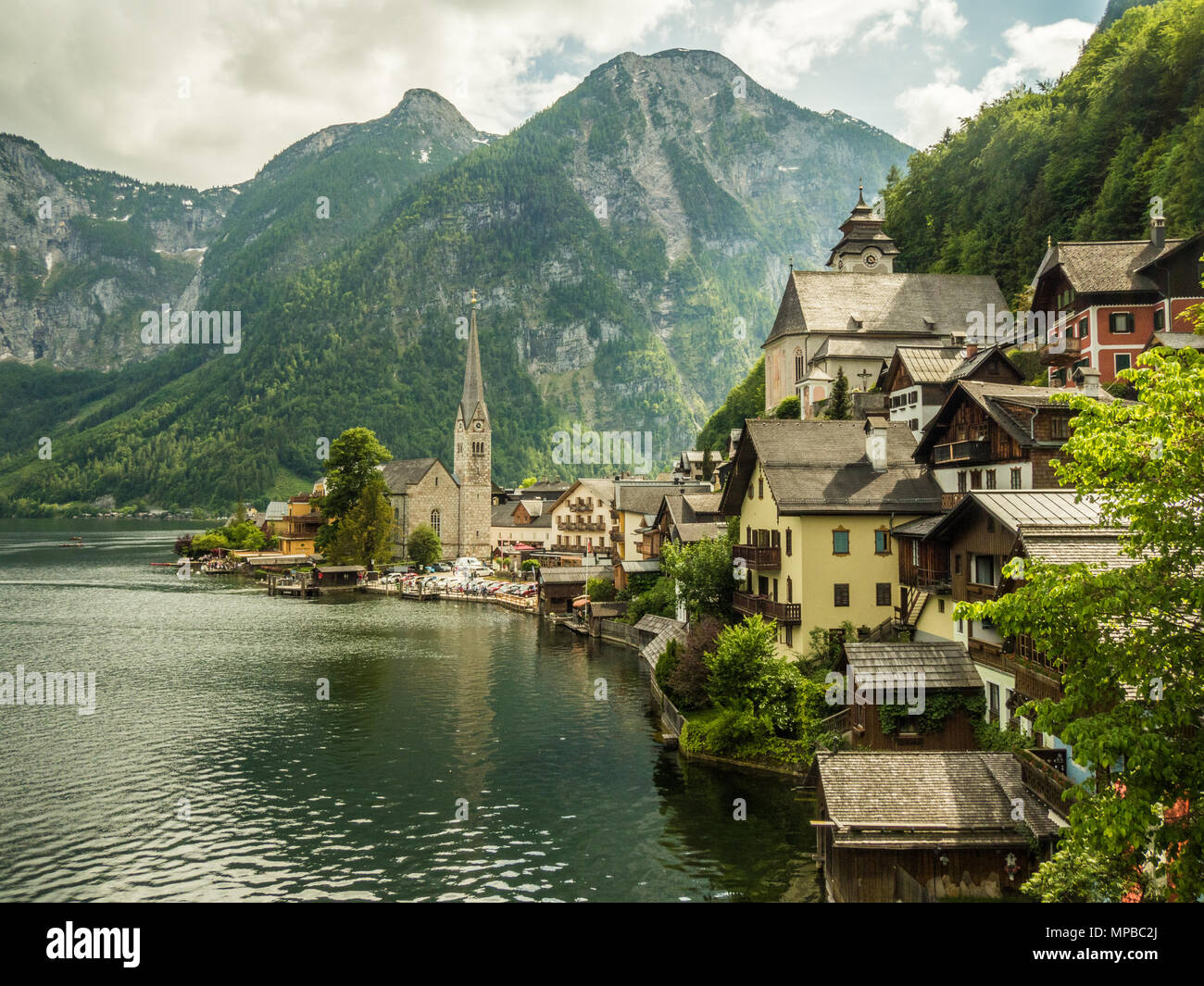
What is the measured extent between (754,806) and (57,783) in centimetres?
2828

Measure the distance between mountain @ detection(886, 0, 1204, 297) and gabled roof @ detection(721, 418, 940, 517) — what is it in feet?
113

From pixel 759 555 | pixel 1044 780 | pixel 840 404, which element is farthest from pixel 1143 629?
pixel 840 404

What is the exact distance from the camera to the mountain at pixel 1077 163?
71.1 m

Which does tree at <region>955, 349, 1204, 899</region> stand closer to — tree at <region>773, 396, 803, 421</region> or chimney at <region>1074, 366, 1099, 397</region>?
chimney at <region>1074, 366, 1099, 397</region>

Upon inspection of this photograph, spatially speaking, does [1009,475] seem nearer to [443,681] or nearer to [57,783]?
[443,681]

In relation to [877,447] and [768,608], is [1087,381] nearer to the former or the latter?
[877,447]

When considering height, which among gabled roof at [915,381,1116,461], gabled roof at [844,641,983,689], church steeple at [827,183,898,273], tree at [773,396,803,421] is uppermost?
church steeple at [827,183,898,273]

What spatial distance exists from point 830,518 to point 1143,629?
28.0 m

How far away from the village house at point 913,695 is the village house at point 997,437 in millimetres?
8451

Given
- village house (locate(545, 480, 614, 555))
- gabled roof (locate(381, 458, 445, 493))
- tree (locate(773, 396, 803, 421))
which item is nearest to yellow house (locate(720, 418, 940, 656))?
tree (locate(773, 396, 803, 421))

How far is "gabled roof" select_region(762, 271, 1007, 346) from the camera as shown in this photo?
84.9 m

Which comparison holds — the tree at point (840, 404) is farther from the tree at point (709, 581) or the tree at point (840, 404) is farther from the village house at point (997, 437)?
the village house at point (997, 437)

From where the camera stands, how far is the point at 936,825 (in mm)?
22297

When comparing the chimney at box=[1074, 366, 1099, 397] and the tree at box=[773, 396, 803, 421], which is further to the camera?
the tree at box=[773, 396, 803, 421]
